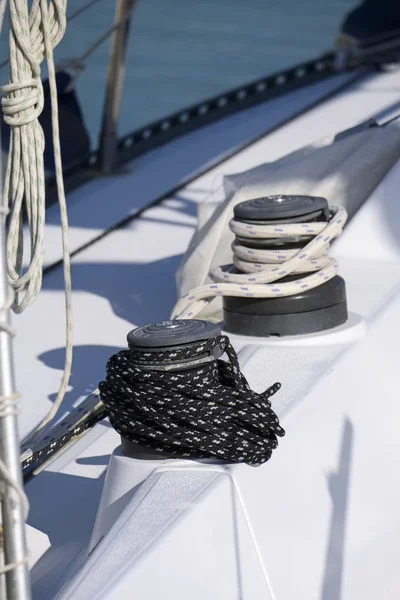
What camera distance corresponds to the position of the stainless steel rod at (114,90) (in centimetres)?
389

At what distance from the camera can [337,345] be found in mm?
Result: 1870

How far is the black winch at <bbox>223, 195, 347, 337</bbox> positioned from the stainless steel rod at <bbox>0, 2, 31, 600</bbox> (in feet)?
2.91

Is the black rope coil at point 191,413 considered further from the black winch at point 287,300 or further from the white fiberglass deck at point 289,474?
the black winch at point 287,300

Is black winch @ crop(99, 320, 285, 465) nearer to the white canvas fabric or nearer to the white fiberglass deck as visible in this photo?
the white fiberglass deck

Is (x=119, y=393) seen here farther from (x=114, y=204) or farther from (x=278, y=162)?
(x=114, y=204)

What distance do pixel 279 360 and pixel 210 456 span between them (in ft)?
1.18

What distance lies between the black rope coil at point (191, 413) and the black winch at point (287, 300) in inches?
15.0

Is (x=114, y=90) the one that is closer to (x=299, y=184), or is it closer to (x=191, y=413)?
(x=299, y=184)

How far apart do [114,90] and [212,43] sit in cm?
1631

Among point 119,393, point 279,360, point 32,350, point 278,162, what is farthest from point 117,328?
point 119,393

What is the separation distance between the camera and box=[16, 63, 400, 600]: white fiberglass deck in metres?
1.41

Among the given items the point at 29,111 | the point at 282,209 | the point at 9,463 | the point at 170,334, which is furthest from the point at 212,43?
the point at 9,463

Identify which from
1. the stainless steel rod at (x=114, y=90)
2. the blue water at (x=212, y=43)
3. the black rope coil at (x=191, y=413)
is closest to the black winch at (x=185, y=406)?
the black rope coil at (x=191, y=413)

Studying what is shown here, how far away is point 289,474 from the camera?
1566mm
